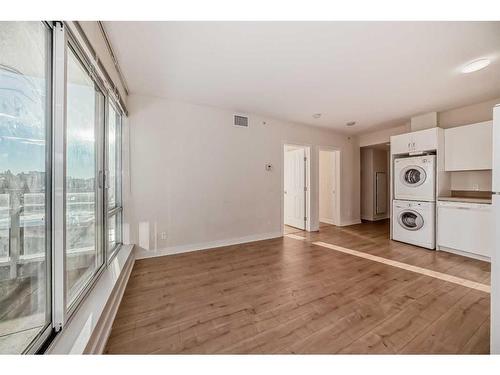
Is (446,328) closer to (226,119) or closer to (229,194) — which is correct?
(229,194)

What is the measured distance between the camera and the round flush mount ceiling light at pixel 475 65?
2.23 metres

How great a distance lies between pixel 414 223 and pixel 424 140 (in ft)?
4.94

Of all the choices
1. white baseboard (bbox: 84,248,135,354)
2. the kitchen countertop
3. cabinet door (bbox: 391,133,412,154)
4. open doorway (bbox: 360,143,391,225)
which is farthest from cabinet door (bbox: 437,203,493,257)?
white baseboard (bbox: 84,248,135,354)

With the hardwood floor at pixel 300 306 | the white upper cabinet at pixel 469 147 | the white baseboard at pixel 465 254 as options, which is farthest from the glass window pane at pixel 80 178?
the white upper cabinet at pixel 469 147

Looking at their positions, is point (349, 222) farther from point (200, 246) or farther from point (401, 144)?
point (200, 246)

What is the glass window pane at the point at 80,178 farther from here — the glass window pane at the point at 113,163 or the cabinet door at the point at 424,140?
the cabinet door at the point at 424,140

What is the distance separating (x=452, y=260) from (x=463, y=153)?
1.75 metres

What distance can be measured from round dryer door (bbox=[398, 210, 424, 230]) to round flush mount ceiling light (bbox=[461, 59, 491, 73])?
227cm

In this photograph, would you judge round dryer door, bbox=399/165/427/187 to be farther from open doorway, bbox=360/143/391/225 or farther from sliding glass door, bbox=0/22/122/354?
sliding glass door, bbox=0/22/122/354

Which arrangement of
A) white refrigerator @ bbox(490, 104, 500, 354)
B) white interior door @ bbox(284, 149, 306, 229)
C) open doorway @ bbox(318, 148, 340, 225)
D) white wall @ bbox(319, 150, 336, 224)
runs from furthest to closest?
1. white wall @ bbox(319, 150, 336, 224)
2. open doorway @ bbox(318, 148, 340, 225)
3. white interior door @ bbox(284, 149, 306, 229)
4. white refrigerator @ bbox(490, 104, 500, 354)

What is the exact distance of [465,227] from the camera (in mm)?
3057

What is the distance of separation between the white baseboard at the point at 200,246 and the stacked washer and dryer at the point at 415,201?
2.35 metres

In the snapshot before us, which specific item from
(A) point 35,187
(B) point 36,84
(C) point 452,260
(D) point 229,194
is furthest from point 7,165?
(C) point 452,260

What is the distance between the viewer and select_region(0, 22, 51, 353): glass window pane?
102 cm
